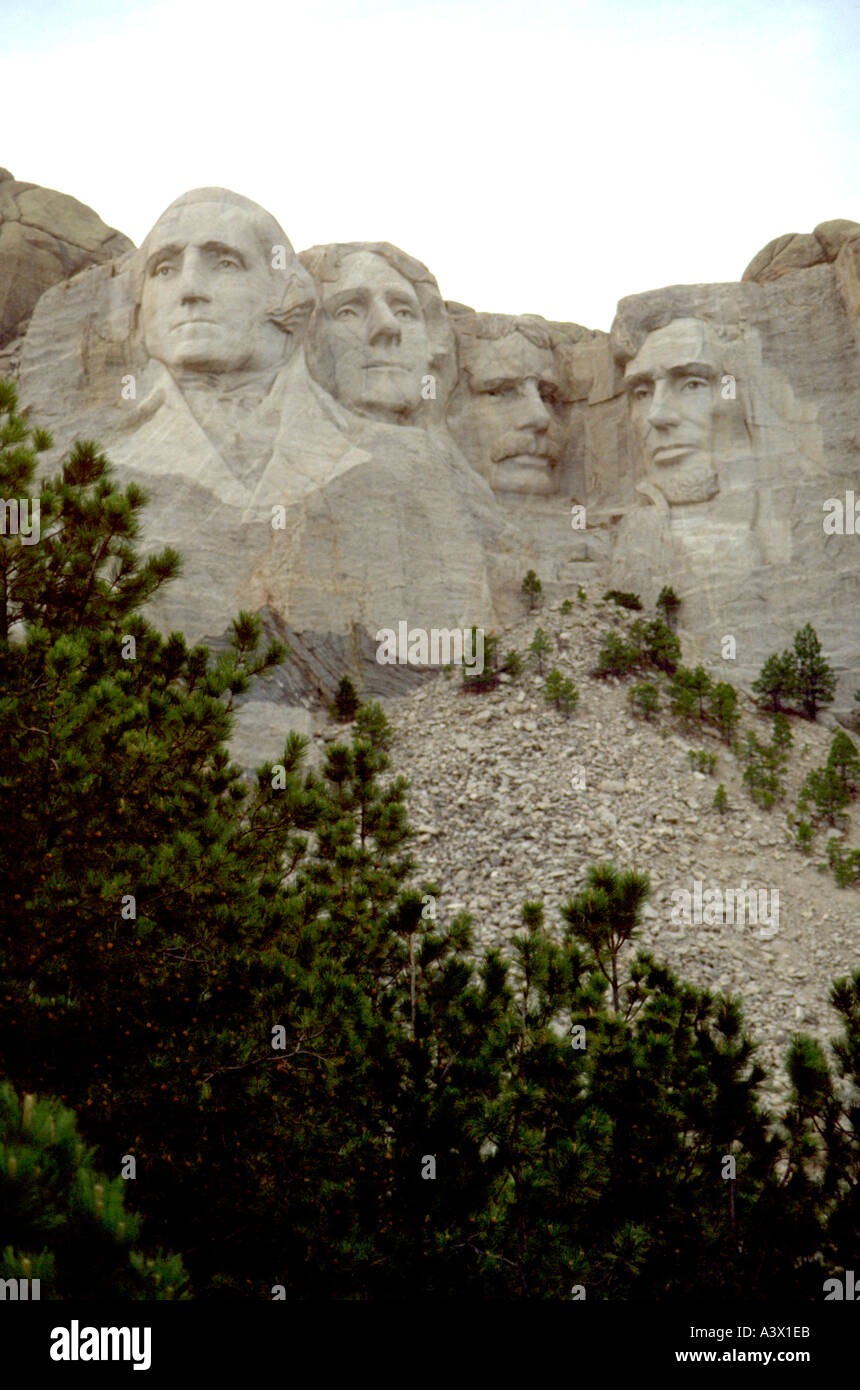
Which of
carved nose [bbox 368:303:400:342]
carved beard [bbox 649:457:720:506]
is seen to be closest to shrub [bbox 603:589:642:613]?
carved beard [bbox 649:457:720:506]

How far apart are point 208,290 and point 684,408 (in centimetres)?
931

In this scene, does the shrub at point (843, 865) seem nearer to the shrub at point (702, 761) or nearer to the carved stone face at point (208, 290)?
the shrub at point (702, 761)

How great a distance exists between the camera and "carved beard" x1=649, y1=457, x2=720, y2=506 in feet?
80.1

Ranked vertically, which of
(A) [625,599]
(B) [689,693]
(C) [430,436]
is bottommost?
(B) [689,693]

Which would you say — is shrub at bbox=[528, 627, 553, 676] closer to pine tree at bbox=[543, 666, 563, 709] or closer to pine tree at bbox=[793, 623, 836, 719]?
pine tree at bbox=[543, 666, 563, 709]

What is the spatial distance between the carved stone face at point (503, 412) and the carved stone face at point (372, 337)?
2075 millimetres

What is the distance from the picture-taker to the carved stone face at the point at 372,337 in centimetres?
2414

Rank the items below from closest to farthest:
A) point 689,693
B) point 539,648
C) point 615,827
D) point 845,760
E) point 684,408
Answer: point 615,827 < point 845,760 < point 689,693 < point 539,648 < point 684,408

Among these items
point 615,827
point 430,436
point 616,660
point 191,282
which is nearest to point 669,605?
point 616,660

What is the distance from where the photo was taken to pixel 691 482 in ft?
80.3

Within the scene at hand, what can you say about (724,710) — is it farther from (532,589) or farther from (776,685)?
(532,589)

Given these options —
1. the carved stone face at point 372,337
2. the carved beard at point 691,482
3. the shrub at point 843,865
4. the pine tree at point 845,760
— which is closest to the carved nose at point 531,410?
the carved stone face at point 372,337

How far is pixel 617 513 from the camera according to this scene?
2572cm

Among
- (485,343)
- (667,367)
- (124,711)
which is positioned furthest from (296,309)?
(124,711)
